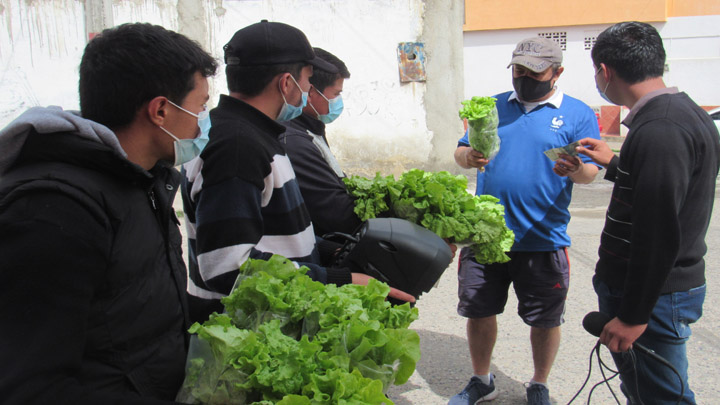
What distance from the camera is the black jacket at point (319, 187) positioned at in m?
2.96

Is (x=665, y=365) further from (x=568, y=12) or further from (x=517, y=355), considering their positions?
(x=568, y=12)

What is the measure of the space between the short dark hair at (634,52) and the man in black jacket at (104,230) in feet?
6.60

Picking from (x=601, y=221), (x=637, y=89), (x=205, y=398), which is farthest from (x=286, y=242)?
(x=601, y=221)

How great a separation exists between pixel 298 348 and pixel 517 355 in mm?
3591

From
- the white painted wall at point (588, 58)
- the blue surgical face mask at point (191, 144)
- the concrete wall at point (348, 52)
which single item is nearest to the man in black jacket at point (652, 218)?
the blue surgical face mask at point (191, 144)

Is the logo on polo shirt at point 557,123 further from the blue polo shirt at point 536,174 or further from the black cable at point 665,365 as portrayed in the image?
the black cable at point 665,365

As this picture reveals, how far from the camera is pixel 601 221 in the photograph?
977cm

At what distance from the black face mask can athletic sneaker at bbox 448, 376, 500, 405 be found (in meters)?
1.95

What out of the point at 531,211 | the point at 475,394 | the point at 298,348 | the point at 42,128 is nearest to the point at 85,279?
the point at 42,128

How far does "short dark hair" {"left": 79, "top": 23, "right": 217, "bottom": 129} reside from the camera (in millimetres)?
1688

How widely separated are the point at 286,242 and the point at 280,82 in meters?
0.68

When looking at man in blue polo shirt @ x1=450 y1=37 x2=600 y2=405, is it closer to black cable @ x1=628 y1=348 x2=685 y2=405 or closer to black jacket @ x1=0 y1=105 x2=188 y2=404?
black cable @ x1=628 y1=348 x2=685 y2=405

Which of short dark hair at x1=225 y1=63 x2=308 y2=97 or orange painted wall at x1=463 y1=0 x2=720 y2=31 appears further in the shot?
orange painted wall at x1=463 y1=0 x2=720 y2=31

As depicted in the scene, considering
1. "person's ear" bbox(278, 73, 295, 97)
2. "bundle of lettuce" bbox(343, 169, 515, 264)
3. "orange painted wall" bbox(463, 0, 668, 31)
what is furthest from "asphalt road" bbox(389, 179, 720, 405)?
"orange painted wall" bbox(463, 0, 668, 31)
